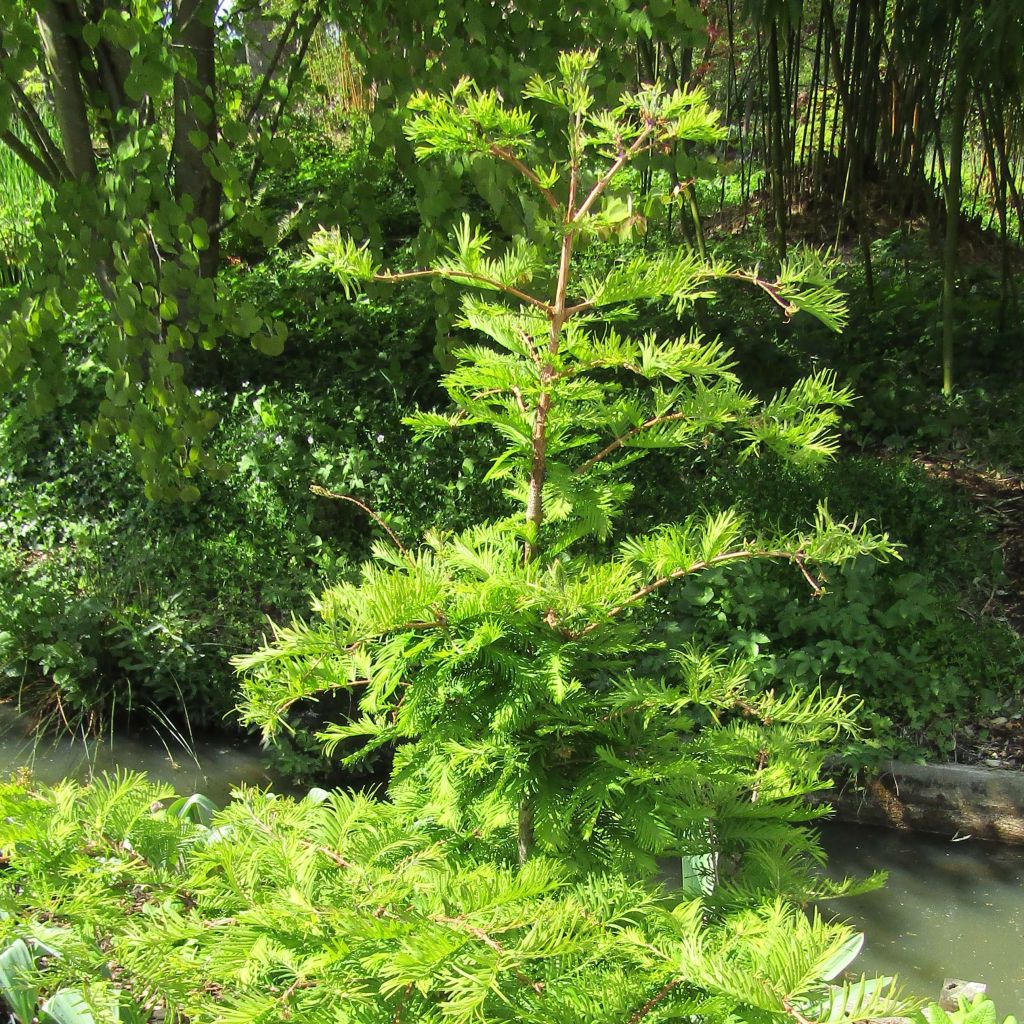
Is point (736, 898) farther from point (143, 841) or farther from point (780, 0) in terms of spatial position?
point (780, 0)

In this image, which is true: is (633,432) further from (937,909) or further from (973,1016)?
(937,909)

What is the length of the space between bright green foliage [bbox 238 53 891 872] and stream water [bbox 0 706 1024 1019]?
5.58 feet

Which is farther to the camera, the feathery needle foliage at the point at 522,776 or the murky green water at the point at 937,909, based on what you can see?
the murky green water at the point at 937,909

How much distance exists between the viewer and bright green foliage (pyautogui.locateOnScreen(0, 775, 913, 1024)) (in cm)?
112

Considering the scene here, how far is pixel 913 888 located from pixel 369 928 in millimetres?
2673

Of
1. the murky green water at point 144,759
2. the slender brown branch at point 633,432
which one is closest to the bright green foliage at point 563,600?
the slender brown branch at point 633,432

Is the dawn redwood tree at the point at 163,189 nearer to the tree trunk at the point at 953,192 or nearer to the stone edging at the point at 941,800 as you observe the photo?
the tree trunk at the point at 953,192

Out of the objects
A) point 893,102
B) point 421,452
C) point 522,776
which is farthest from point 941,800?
point 893,102

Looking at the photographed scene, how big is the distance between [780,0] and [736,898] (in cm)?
452

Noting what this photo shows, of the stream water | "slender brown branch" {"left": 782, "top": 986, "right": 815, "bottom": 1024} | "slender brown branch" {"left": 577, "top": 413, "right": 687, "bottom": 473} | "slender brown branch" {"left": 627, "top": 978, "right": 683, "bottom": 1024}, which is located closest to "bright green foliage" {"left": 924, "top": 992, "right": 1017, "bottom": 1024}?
"slender brown branch" {"left": 627, "top": 978, "right": 683, "bottom": 1024}

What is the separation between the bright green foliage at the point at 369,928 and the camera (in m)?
1.12

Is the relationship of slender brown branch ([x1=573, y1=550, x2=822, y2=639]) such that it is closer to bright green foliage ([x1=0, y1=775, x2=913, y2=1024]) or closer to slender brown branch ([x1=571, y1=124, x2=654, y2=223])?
bright green foliage ([x1=0, y1=775, x2=913, y2=1024])

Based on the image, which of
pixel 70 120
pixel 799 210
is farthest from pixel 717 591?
pixel 799 210

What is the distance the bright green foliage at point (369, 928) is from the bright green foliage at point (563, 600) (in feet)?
0.34
